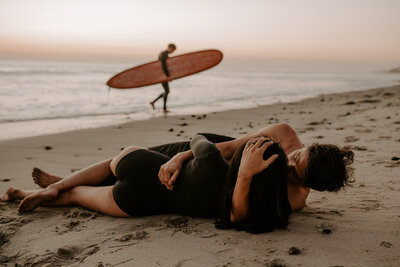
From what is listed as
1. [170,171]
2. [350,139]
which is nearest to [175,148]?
[170,171]

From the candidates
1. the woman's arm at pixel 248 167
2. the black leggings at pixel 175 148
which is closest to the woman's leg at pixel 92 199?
the black leggings at pixel 175 148

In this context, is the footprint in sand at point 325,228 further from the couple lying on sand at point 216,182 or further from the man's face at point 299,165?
the man's face at point 299,165

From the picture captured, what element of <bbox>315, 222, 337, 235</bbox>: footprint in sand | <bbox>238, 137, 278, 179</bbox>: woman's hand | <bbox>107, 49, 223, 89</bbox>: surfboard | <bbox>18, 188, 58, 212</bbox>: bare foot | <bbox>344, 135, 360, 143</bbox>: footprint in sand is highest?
<bbox>107, 49, 223, 89</bbox>: surfboard

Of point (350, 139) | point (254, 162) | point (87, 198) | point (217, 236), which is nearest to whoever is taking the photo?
point (254, 162)

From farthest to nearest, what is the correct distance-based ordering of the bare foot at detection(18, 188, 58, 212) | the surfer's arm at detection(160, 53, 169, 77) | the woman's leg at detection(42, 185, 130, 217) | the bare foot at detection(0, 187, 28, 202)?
the surfer's arm at detection(160, 53, 169, 77) < the bare foot at detection(0, 187, 28, 202) < the bare foot at detection(18, 188, 58, 212) < the woman's leg at detection(42, 185, 130, 217)

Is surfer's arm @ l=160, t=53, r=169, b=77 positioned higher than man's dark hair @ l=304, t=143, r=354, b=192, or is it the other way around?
surfer's arm @ l=160, t=53, r=169, b=77

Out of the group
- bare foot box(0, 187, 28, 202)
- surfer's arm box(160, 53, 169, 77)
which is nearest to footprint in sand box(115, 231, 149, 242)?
bare foot box(0, 187, 28, 202)

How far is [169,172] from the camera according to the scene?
7.07 ft

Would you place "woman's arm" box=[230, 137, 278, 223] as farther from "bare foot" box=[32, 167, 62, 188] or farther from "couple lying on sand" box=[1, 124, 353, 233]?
"bare foot" box=[32, 167, 62, 188]

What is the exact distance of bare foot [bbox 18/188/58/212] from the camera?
2576mm

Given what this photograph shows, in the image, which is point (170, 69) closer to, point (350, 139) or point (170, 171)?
point (350, 139)

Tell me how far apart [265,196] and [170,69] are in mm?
7803

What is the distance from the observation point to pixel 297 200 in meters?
2.35

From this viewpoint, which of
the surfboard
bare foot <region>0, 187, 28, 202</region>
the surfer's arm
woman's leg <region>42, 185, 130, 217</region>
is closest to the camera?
woman's leg <region>42, 185, 130, 217</region>
